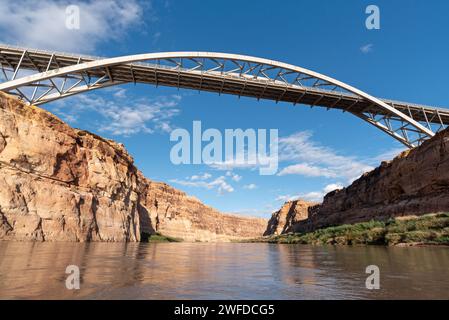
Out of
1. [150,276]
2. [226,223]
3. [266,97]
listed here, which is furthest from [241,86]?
[226,223]

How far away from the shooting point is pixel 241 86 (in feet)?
127

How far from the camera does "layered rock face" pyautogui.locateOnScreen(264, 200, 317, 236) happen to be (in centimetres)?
11431

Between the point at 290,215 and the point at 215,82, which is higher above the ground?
the point at 215,82

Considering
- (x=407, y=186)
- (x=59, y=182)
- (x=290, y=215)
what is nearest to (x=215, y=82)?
(x=59, y=182)

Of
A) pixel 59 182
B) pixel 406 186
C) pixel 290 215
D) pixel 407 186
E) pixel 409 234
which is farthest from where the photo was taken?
pixel 290 215

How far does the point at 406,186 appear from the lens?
1462 inches

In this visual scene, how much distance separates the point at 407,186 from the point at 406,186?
252mm

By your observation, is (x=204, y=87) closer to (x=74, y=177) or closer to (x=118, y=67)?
(x=118, y=67)

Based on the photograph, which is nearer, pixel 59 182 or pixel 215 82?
pixel 59 182

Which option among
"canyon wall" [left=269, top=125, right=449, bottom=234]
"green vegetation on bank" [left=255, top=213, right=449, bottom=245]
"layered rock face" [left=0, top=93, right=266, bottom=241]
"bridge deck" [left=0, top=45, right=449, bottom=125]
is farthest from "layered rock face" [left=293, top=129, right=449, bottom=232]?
"layered rock face" [left=0, top=93, right=266, bottom=241]

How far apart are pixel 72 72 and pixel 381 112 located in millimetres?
38647

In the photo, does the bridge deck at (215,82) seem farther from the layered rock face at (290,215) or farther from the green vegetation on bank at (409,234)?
the layered rock face at (290,215)

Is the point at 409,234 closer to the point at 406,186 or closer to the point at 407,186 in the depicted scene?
the point at 407,186

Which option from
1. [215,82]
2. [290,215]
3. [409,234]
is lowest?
[409,234]
